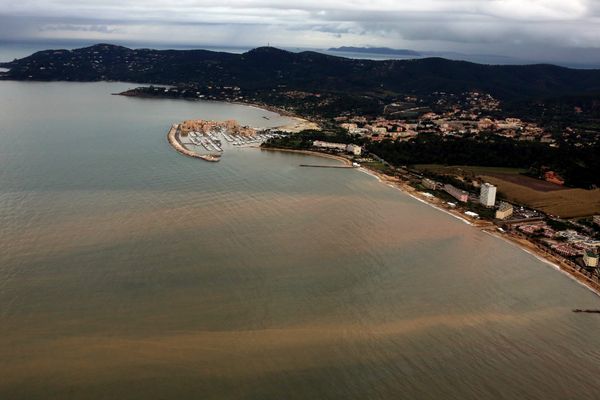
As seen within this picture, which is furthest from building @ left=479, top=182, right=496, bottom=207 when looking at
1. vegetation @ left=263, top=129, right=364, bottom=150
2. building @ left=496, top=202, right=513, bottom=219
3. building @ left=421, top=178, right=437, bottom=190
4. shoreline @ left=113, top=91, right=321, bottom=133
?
shoreline @ left=113, top=91, right=321, bottom=133

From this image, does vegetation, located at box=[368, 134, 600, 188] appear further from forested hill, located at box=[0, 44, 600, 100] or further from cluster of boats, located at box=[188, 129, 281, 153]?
forested hill, located at box=[0, 44, 600, 100]

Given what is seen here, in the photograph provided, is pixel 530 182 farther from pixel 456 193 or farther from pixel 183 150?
pixel 183 150

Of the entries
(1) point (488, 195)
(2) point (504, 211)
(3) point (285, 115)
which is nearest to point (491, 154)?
(1) point (488, 195)

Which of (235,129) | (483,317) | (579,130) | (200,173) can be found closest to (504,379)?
(483,317)

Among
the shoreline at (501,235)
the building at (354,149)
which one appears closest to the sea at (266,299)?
the shoreline at (501,235)

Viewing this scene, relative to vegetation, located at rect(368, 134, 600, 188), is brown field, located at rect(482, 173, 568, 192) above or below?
below

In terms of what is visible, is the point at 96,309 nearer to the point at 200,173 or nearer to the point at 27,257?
the point at 27,257
